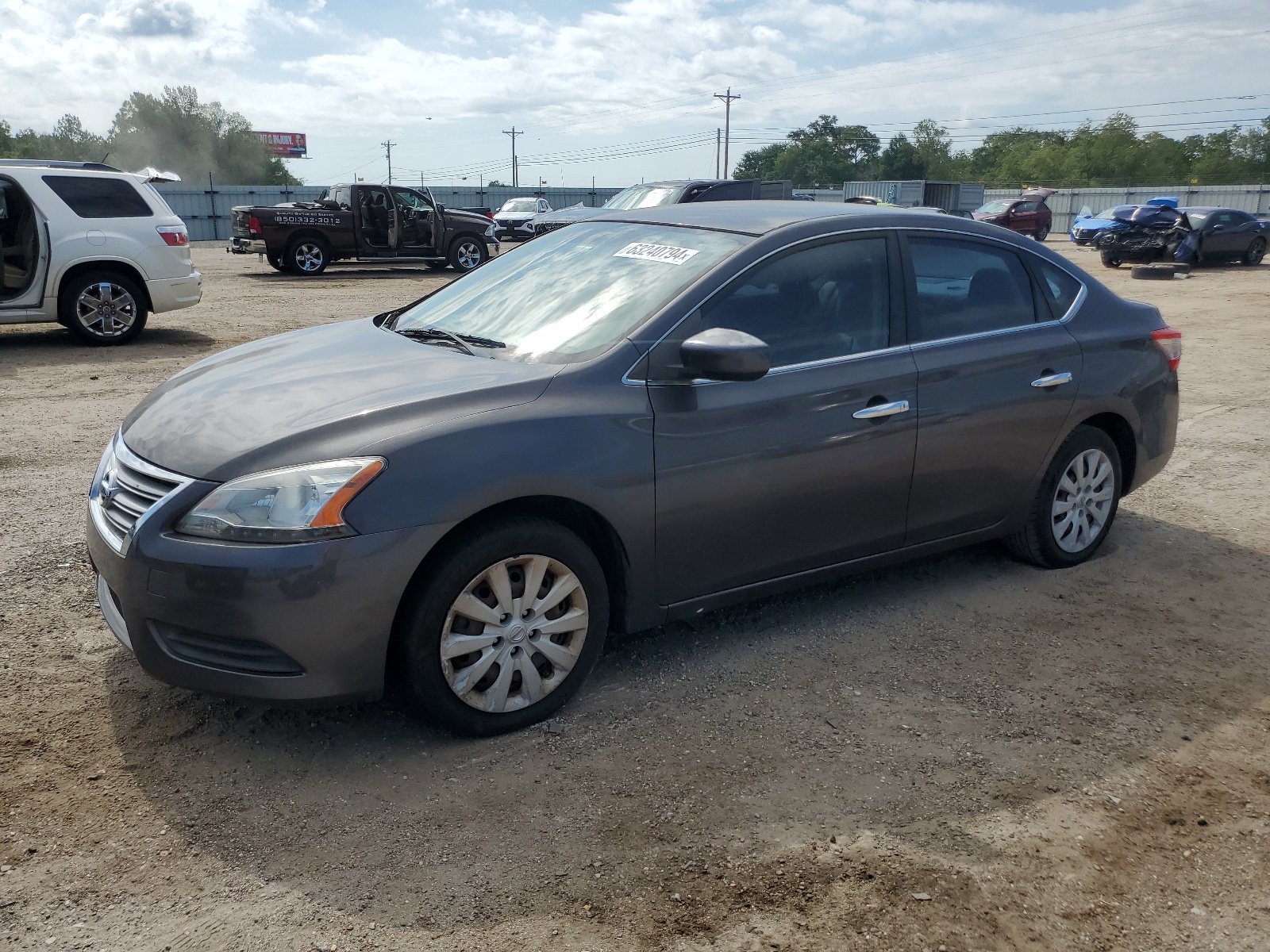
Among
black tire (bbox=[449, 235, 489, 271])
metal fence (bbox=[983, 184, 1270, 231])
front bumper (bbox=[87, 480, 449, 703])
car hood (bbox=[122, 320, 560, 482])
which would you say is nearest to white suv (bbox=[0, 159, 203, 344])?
car hood (bbox=[122, 320, 560, 482])

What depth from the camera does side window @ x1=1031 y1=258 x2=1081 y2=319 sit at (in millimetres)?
4746

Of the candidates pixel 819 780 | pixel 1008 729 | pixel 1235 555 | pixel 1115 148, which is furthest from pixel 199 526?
pixel 1115 148

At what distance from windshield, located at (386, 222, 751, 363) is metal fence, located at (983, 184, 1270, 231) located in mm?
46203

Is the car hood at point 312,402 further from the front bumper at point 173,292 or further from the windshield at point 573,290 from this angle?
the front bumper at point 173,292

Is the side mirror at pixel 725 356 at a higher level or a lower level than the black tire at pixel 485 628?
higher

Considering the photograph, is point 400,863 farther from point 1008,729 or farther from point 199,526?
point 1008,729

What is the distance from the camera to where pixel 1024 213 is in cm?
3375

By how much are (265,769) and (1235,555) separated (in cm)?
464

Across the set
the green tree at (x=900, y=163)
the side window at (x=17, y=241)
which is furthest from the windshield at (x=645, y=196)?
the green tree at (x=900, y=163)

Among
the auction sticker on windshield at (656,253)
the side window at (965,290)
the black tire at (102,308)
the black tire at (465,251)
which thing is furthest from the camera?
the black tire at (465,251)

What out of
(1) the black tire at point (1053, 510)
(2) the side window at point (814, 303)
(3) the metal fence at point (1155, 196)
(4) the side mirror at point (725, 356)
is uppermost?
(3) the metal fence at point (1155, 196)

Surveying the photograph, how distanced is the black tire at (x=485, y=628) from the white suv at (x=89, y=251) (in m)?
9.35

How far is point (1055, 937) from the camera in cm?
255

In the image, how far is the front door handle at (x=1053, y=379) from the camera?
14.9ft
